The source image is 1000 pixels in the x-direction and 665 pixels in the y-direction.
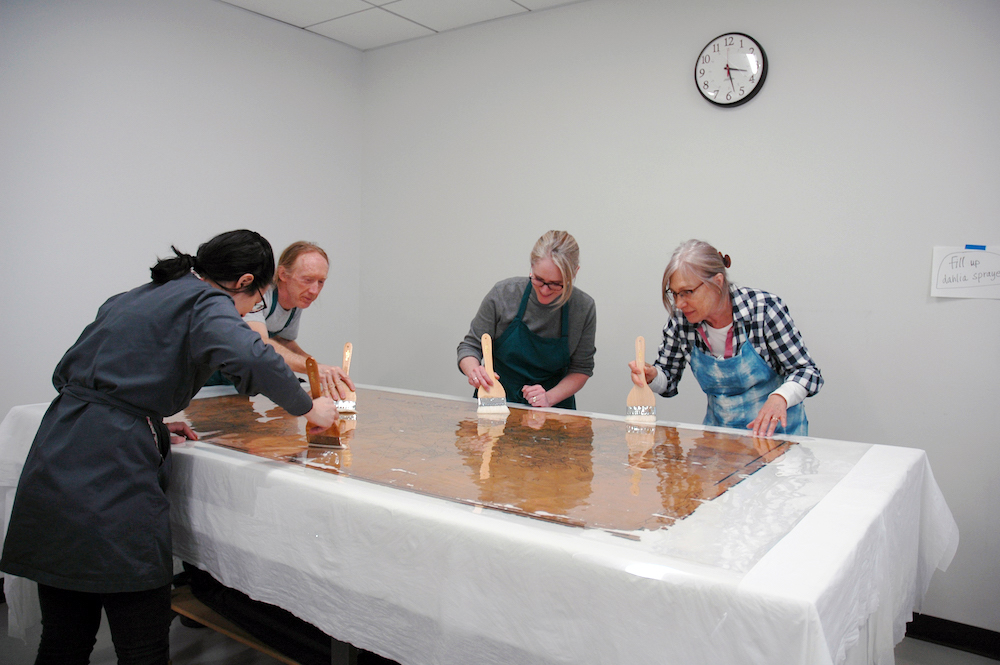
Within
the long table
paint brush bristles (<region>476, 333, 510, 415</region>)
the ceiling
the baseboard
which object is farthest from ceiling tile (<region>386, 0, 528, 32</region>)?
the baseboard

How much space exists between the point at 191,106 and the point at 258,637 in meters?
2.50

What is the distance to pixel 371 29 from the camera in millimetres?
3689

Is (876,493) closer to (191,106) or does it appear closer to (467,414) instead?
(467,414)

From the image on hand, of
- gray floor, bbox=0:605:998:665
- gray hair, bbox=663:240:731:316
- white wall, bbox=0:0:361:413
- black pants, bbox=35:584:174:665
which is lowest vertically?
gray floor, bbox=0:605:998:665

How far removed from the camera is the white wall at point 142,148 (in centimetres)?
272

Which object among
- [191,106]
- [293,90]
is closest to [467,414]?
[191,106]

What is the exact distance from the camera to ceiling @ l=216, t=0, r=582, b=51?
3287 millimetres

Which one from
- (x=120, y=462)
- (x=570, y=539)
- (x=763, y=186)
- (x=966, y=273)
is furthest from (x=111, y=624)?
(x=966, y=273)

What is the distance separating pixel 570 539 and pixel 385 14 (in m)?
3.16

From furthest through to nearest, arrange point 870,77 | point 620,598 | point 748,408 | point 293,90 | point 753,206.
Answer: point 293,90 < point 753,206 < point 870,77 < point 748,408 < point 620,598

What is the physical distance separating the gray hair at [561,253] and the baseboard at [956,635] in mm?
1729

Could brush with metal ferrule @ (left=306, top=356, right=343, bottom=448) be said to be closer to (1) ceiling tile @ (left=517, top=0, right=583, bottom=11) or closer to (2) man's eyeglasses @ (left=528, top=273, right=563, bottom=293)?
(2) man's eyeglasses @ (left=528, top=273, right=563, bottom=293)

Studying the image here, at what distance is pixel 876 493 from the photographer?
4.02 ft

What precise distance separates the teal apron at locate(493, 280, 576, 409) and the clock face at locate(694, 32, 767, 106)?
116 centimetres
